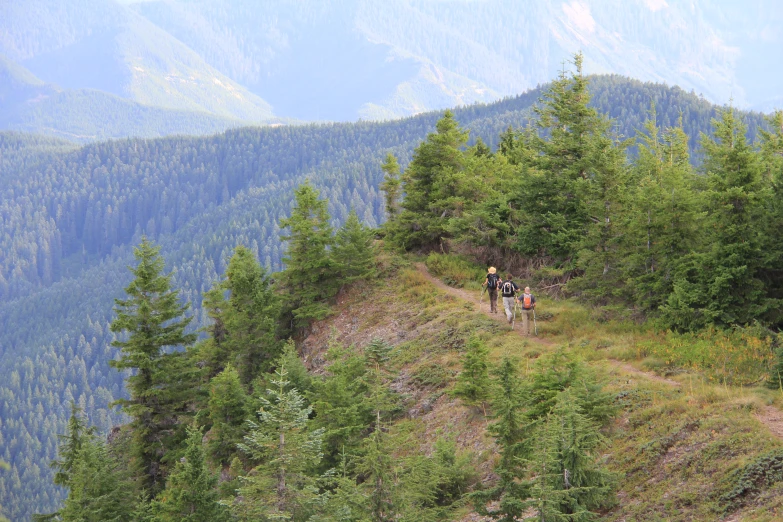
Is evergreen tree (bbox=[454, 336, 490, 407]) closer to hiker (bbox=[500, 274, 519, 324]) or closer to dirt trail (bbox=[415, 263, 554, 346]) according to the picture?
dirt trail (bbox=[415, 263, 554, 346])

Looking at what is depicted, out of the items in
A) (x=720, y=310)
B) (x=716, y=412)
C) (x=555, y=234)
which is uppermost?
(x=555, y=234)

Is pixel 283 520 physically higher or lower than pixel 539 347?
lower

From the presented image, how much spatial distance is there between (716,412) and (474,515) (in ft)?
17.3

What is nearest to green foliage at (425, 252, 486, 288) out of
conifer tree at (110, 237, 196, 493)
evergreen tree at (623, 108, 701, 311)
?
evergreen tree at (623, 108, 701, 311)

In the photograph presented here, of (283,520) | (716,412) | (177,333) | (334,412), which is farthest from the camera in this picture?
(177,333)

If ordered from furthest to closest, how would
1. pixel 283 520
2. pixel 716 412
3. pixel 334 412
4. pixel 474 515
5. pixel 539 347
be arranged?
1. pixel 539 347
2. pixel 334 412
3. pixel 474 515
4. pixel 716 412
5. pixel 283 520

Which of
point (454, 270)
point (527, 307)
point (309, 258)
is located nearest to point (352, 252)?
point (309, 258)

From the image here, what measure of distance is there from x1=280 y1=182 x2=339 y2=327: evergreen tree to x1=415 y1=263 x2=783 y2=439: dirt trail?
4643 millimetres

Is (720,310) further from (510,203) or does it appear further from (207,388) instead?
(207,388)

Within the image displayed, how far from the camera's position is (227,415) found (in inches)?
917

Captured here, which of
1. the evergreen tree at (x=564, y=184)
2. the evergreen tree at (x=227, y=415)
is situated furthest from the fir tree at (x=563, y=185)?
the evergreen tree at (x=227, y=415)

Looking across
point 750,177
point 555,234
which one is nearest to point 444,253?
point 555,234

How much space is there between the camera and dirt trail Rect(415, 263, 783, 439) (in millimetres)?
12984

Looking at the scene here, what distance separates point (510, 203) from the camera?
105 ft
